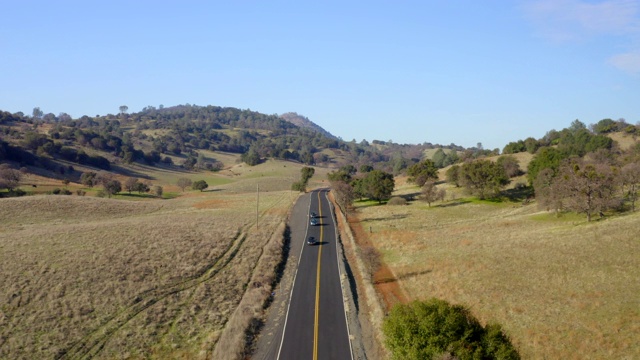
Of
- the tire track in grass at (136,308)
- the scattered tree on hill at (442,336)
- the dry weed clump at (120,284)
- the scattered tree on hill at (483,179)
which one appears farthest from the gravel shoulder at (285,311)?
the scattered tree on hill at (483,179)

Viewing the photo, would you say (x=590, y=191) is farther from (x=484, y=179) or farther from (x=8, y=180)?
(x=8, y=180)

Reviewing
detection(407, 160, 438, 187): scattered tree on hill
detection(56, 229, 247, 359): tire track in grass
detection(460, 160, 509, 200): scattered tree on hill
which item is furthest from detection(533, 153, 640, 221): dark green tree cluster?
detection(56, 229, 247, 359): tire track in grass

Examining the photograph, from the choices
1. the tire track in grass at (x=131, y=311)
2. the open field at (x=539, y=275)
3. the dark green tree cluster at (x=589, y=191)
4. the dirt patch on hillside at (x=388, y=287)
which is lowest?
the tire track in grass at (x=131, y=311)

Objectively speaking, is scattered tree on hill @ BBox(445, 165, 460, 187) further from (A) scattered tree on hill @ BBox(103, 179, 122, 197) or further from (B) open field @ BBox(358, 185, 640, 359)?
(A) scattered tree on hill @ BBox(103, 179, 122, 197)

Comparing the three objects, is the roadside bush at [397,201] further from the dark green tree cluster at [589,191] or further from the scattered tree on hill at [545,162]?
the dark green tree cluster at [589,191]

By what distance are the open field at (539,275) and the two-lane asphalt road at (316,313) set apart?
7.06 metres

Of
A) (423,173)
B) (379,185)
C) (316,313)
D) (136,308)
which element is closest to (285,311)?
(316,313)

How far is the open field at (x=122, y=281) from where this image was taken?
2977cm

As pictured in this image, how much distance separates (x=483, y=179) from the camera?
83312 mm

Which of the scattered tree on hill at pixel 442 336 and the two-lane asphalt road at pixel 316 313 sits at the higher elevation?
the scattered tree on hill at pixel 442 336

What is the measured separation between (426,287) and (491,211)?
43.1 meters

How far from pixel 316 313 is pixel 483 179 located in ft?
198

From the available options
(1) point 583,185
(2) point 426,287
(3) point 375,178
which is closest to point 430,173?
(3) point 375,178

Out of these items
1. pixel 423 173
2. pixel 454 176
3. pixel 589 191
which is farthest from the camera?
pixel 423 173
